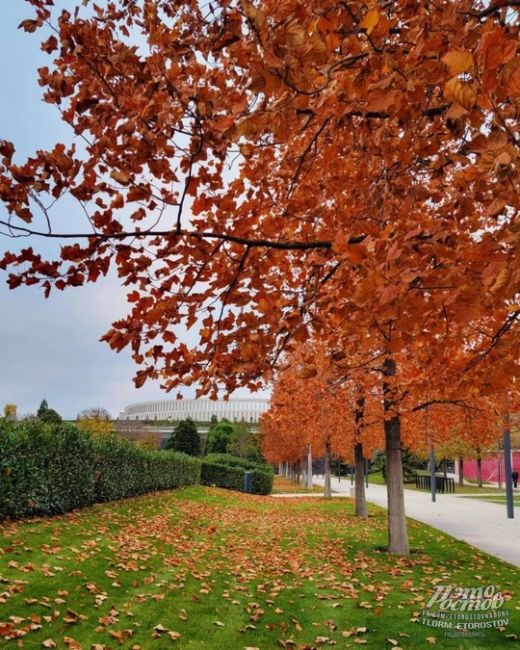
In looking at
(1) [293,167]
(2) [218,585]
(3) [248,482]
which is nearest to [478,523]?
(2) [218,585]

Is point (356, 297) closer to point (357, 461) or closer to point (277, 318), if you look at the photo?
point (277, 318)

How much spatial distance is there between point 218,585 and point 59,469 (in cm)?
607

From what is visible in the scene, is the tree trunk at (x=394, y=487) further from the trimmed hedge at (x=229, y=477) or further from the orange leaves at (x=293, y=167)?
the trimmed hedge at (x=229, y=477)

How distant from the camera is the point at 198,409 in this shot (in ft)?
476

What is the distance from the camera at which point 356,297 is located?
7.64 ft

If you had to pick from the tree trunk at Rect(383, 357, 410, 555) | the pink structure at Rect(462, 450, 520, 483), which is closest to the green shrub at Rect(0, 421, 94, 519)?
the tree trunk at Rect(383, 357, 410, 555)

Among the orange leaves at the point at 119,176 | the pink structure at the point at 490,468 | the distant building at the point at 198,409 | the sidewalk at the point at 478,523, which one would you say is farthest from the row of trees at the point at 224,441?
the distant building at the point at 198,409

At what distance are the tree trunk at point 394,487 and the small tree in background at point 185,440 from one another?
147 feet

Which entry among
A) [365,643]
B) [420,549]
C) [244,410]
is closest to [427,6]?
[365,643]

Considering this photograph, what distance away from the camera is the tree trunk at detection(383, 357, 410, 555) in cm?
1016

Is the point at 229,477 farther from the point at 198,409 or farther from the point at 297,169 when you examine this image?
the point at 198,409

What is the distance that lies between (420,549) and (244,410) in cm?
12542

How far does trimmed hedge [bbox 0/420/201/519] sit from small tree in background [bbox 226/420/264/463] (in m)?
31.7

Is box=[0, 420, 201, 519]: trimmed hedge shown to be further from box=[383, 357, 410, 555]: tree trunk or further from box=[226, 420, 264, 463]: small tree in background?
box=[226, 420, 264, 463]: small tree in background
